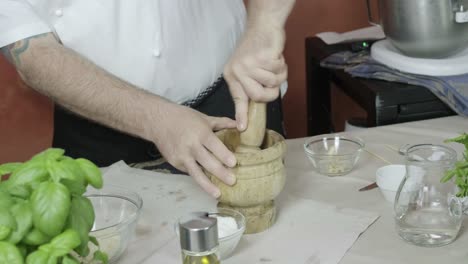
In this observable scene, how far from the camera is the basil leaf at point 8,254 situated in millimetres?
571

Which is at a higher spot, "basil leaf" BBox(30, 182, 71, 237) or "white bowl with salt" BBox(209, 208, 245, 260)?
"basil leaf" BBox(30, 182, 71, 237)

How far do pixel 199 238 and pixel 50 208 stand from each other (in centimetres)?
18

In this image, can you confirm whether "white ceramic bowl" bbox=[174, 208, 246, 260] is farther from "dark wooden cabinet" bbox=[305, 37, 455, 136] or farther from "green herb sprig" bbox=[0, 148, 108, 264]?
"dark wooden cabinet" bbox=[305, 37, 455, 136]

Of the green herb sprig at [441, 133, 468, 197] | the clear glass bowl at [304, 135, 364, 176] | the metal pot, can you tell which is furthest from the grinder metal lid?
the metal pot

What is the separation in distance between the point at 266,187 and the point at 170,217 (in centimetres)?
18

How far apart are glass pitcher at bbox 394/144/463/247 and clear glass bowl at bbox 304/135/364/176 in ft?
0.67

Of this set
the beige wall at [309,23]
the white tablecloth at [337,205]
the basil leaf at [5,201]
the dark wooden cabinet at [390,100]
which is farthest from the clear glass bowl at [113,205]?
the beige wall at [309,23]

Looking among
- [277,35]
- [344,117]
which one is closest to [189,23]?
[277,35]

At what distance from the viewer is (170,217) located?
1.06m

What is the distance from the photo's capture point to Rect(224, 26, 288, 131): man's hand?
1.04 meters

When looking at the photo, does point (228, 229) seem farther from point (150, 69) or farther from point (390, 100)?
point (390, 100)

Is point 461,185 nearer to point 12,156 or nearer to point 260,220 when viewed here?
point 260,220

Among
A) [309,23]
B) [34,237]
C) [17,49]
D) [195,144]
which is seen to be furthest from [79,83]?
[309,23]

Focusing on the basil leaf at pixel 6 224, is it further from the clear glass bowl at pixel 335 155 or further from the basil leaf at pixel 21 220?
the clear glass bowl at pixel 335 155
